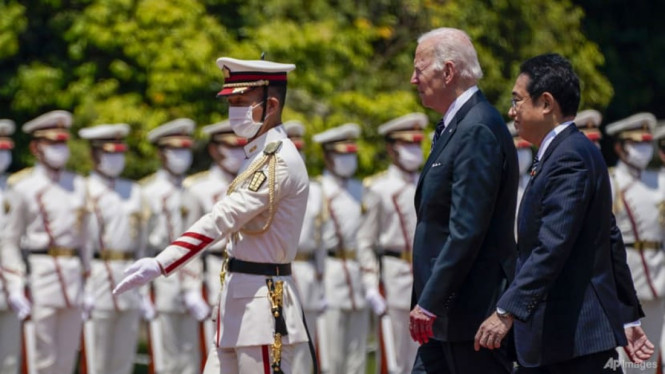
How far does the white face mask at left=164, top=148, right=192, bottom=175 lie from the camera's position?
48.9 feet

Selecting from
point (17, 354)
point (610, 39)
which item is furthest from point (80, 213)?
point (610, 39)

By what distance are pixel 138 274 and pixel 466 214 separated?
1.54 m

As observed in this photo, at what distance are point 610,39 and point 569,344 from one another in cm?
1975

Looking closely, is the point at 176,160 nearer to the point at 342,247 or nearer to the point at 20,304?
the point at 342,247

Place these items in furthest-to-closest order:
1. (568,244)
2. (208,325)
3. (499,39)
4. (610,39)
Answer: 1. (610,39)
2. (499,39)
3. (208,325)
4. (568,244)

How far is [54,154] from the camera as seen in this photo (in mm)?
13453

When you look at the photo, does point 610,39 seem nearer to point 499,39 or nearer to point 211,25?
point 499,39

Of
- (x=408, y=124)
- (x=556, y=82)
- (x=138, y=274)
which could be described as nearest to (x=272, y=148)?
(x=138, y=274)

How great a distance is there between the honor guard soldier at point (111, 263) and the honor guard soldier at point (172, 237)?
27 centimetres

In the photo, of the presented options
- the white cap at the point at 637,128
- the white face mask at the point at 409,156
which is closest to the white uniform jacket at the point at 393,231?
the white face mask at the point at 409,156

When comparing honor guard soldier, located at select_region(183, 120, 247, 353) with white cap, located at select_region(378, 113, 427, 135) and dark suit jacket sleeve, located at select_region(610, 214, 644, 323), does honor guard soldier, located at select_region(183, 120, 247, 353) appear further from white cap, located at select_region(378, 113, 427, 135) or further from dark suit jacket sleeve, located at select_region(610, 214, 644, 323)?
dark suit jacket sleeve, located at select_region(610, 214, 644, 323)

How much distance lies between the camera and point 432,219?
7367 mm

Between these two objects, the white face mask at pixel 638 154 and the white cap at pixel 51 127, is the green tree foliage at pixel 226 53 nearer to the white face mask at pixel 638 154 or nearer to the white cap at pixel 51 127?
the white cap at pixel 51 127

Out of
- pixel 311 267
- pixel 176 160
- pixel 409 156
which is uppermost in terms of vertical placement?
pixel 176 160
